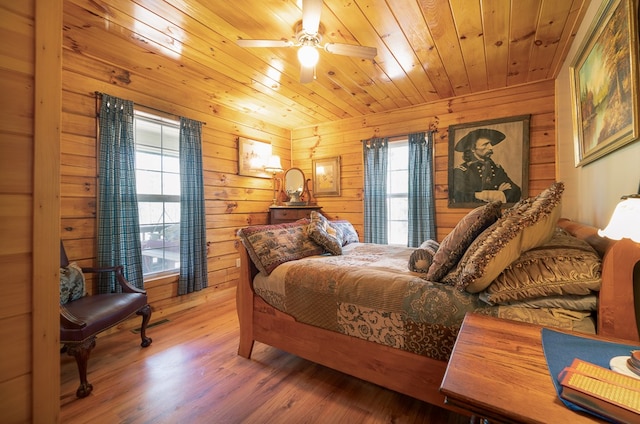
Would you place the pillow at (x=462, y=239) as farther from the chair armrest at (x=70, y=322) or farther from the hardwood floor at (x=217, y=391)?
the chair armrest at (x=70, y=322)

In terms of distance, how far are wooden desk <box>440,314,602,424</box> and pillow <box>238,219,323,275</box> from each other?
134cm

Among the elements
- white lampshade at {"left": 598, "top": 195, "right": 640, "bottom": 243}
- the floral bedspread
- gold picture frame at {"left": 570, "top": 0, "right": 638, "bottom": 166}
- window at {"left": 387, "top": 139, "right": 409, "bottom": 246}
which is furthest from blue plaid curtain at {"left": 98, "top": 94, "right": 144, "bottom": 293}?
gold picture frame at {"left": 570, "top": 0, "right": 638, "bottom": 166}

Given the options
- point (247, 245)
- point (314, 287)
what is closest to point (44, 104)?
point (247, 245)

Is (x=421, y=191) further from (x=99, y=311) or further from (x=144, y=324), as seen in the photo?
(x=99, y=311)

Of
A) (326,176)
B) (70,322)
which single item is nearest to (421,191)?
(326,176)

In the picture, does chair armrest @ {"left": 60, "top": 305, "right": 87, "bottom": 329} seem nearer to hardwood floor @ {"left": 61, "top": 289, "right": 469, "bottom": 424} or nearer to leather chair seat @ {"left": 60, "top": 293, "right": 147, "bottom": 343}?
leather chair seat @ {"left": 60, "top": 293, "right": 147, "bottom": 343}

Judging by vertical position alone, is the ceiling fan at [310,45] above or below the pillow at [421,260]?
above

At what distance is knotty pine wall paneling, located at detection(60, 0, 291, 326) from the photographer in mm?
2176

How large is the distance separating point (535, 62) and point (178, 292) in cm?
419

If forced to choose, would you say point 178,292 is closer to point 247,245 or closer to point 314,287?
point 247,245

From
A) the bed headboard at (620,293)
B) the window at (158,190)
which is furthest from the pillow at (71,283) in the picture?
the bed headboard at (620,293)

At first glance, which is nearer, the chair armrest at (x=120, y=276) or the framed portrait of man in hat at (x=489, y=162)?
the chair armrest at (x=120, y=276)

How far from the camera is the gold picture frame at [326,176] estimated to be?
406 centimetres

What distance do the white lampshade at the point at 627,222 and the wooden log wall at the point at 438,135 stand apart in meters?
2.58
